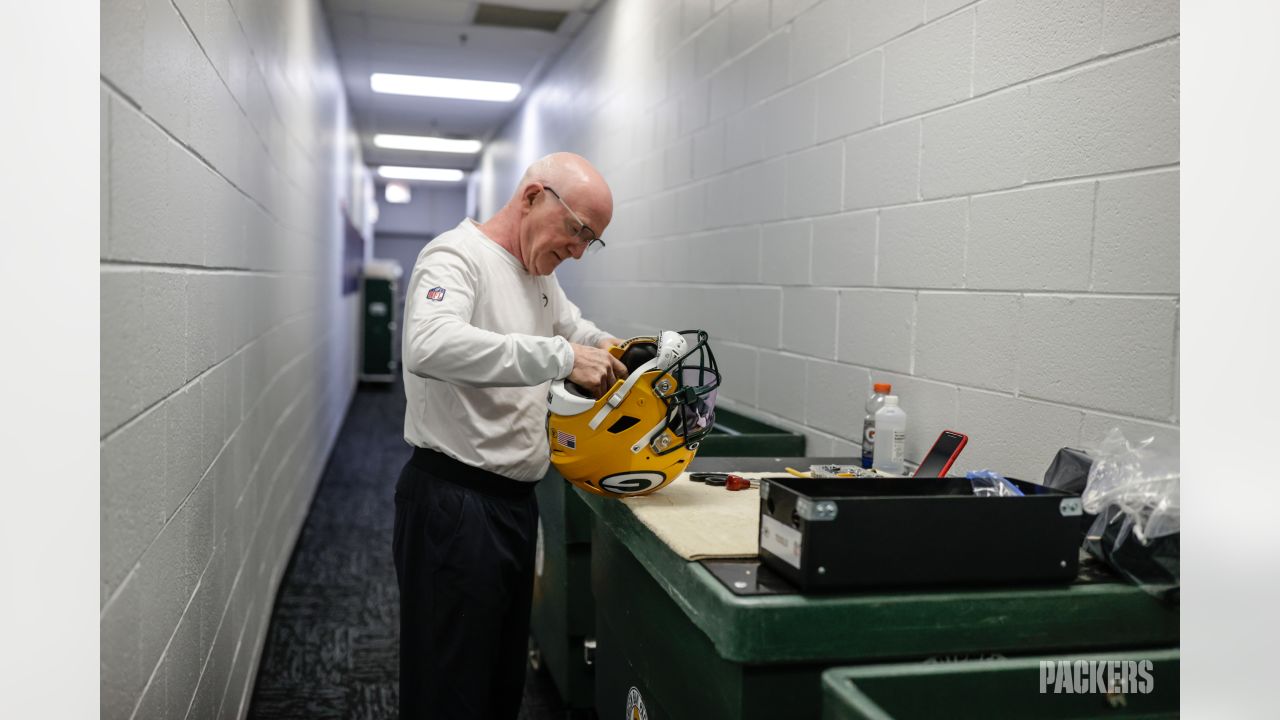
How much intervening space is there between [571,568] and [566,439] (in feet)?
3.27

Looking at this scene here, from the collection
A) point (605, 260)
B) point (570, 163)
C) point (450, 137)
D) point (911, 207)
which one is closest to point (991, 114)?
point (911, 207)

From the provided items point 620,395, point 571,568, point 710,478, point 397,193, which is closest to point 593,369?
point 620,395

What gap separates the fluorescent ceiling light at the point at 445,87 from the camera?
25.2 ft

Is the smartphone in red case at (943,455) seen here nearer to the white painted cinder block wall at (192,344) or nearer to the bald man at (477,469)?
the bald man at (477,469)

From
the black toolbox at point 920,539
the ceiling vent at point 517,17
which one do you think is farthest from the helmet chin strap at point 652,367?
the ceiling vent at point 517,17

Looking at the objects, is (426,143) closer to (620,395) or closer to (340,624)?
(340,624)

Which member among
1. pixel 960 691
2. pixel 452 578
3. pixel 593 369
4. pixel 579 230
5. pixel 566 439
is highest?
pixel 579 230

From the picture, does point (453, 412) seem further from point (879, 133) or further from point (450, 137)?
point (450, 137)

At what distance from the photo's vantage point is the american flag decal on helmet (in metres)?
1.72

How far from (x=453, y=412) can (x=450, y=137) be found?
929cm

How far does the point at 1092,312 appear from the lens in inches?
66.8

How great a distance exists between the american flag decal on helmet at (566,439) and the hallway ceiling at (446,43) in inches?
170

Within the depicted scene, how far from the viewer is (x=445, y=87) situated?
26.2ft

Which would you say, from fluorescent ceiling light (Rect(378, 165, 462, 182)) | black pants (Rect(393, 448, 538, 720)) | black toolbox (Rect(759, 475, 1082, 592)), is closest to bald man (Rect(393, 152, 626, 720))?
black pants (Rect(393, 448, 538, 720))
